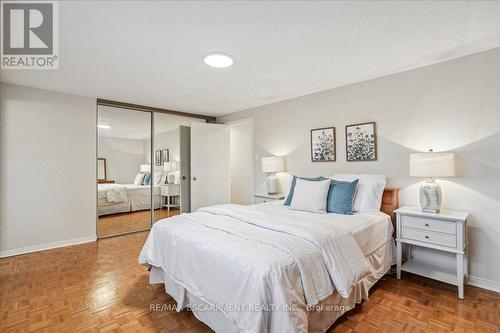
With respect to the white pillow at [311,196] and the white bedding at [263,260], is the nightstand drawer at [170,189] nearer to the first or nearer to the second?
the white bedding at [263,260]

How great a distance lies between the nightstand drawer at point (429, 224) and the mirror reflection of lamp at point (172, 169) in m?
3.86

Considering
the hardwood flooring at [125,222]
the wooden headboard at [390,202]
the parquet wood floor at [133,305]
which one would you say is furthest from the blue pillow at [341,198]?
the hardwood flooring at [125,222]

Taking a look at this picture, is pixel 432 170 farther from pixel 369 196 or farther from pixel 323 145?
pixel 323 145

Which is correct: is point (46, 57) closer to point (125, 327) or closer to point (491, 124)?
point (125, 327)

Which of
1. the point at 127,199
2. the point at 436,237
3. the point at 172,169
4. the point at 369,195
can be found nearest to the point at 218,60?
the point at 369,195

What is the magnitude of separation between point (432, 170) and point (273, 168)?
85.1 inches

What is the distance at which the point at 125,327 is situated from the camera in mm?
1783

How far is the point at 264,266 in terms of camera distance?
1355 millimetres

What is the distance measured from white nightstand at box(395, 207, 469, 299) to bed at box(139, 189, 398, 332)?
0.28m

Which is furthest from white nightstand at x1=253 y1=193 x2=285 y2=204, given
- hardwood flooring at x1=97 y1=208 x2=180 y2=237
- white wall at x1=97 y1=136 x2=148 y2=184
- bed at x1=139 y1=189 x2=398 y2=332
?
white wall at x1=97 y1=136 x2=148 y2=184

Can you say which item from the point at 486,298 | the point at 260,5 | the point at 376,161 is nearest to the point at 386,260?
the point at 486,298

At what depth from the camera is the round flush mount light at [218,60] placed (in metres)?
2.38

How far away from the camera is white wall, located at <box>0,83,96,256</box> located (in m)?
3.22

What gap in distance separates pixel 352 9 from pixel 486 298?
2.74m
